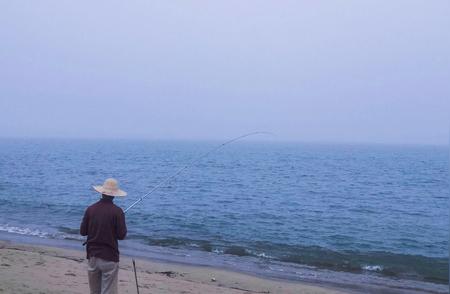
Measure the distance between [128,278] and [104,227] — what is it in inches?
186

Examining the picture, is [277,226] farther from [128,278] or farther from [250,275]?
[128,278]

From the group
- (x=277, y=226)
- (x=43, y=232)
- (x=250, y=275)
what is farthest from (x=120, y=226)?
(x=277, y=226)

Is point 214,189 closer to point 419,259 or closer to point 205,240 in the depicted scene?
point 205,240

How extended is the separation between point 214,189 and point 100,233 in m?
28.0

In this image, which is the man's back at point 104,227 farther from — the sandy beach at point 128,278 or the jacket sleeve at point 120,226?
the sandy beach at point 128,278

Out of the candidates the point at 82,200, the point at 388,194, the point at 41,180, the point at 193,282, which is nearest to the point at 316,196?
the point at 388,194

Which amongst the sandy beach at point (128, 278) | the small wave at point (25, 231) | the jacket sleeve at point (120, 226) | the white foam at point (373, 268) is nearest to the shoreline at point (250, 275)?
A: the sandy beach at point (128, 278)

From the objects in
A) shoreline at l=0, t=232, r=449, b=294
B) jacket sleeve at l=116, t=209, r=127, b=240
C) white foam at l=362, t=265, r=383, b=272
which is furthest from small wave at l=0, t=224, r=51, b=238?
jacket sleeve at l=116, t=209, r=127, b=240

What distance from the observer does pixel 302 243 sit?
1648 centimetres

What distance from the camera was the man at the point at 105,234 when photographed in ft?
19.4

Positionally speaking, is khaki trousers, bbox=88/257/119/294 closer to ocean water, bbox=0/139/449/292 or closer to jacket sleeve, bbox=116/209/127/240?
jacket sleeve, bbox=116/209/127/240

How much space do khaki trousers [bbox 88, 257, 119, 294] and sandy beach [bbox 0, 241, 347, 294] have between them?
2.63 metres

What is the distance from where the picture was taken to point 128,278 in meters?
10.3

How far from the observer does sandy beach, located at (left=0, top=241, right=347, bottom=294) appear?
9070 millimetres
